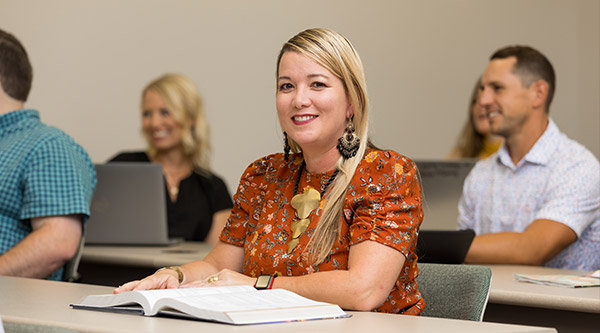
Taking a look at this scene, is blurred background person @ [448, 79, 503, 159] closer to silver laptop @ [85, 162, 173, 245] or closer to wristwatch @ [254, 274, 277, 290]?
silver laptop @ [85, 162, 173, 245]

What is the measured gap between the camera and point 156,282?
5.64 ft

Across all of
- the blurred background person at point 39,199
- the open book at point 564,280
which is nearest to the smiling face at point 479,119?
the open book at point 564,280

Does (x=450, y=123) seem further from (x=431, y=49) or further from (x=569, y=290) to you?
(x=569, y=290)

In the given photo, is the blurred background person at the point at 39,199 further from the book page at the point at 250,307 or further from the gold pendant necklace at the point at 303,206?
the book page at the point at 250,307

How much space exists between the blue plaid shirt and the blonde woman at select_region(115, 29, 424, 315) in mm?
804

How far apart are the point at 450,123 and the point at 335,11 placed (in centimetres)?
136

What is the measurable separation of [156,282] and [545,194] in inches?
68.5

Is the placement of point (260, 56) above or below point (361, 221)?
above

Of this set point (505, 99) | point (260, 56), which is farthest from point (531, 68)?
point (260, 56)

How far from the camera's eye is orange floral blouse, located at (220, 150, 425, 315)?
168 centimetres

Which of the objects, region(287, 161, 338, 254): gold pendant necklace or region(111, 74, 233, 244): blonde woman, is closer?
region(287, 161, 338, 254): gold pendant necklace

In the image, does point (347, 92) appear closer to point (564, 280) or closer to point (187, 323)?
point (187, 323)

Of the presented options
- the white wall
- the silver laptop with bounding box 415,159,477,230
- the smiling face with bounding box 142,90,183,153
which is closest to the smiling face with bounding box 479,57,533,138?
the silver laptop with bounding box 415,159,477,230

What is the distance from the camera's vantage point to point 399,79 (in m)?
5.98
